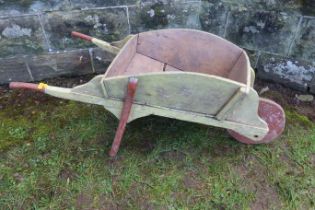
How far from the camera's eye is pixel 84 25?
140 inches

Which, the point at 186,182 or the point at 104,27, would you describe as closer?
the point at 186,182

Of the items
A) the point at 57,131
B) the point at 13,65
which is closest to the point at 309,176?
the point at 57,131

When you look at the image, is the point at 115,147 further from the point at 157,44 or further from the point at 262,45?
the point at 262,45

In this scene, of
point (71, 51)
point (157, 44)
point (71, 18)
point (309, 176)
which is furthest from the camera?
point (71, 51)

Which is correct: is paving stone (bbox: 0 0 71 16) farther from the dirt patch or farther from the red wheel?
the dirt patch

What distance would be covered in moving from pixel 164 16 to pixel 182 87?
144 centimetres

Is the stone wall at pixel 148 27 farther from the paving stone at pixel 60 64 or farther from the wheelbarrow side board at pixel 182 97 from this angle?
the wheelbarrow side board at pixel 182 97

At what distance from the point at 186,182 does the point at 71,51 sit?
204 cm

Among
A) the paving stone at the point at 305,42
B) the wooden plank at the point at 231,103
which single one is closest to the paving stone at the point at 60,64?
the wooden plank at the point at 231,103

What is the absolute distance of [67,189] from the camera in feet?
9.03

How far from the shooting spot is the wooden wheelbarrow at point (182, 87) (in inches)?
95.8

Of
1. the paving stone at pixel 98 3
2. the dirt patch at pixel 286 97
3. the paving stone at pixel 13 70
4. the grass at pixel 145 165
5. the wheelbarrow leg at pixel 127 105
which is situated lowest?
the grass at pixel 145 165

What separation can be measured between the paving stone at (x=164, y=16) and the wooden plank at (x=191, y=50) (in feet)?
1.87

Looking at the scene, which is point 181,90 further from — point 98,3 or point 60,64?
point 60,64
